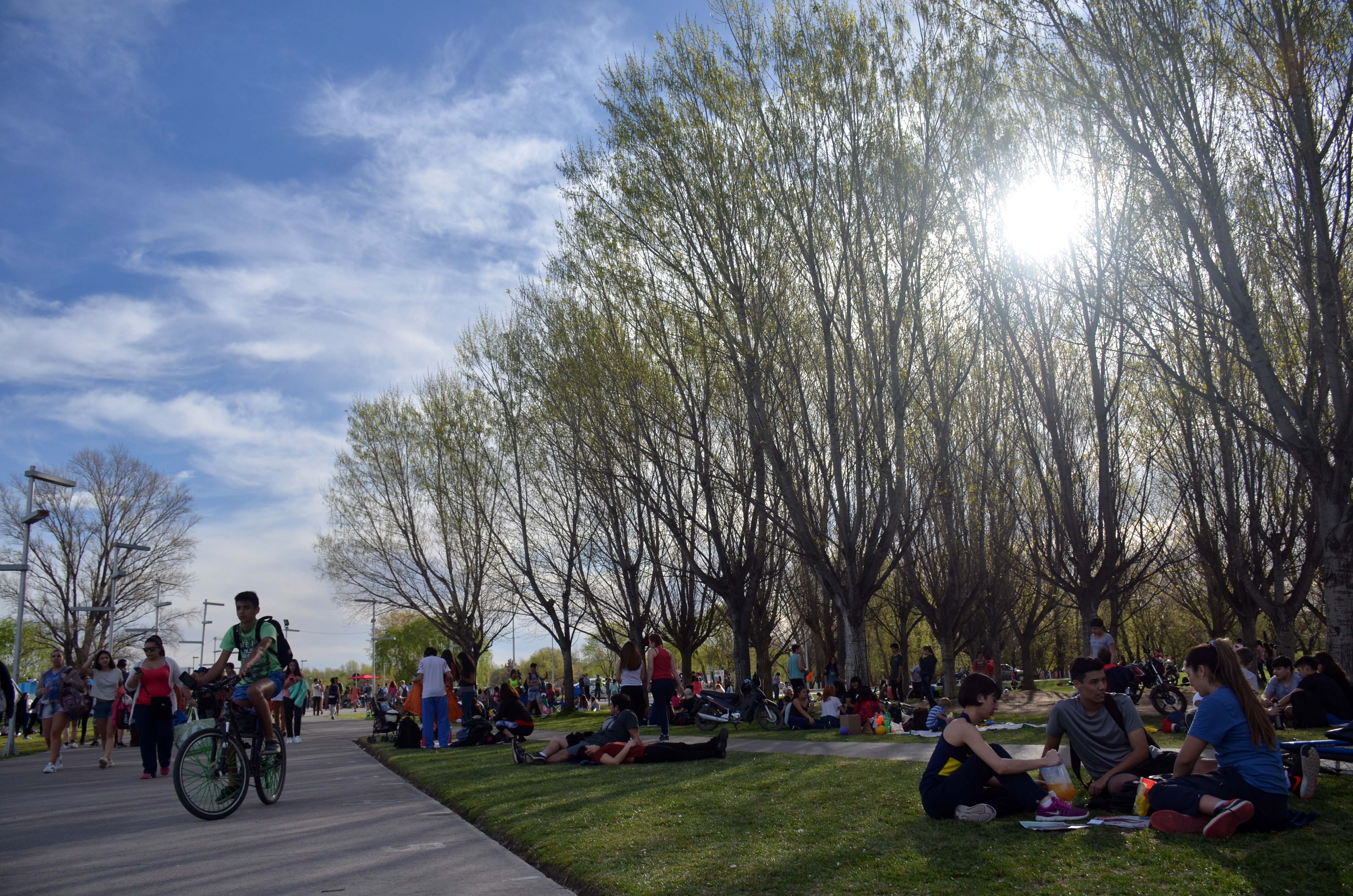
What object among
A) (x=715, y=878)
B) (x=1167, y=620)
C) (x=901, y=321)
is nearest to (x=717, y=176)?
(x=901, y=321)

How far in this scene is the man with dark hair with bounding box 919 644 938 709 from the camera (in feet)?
82.0

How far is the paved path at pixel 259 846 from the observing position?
204 inches

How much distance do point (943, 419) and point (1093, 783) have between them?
1121cm

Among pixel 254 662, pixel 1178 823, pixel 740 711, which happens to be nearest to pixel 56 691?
pixel 254 662

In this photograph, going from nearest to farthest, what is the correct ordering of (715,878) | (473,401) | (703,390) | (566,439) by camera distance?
(715,878) < (703,390) < (566,439) < (473,401)

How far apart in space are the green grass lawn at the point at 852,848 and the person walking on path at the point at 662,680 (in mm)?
7318

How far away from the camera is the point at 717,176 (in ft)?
57.2

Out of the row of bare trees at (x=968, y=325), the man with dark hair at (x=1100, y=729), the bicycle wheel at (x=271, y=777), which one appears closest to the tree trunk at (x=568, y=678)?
the row of bare trees at (x=968, y=325)

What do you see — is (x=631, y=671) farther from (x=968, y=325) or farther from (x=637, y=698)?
(x=968, y=325)

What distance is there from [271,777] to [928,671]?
20.1m

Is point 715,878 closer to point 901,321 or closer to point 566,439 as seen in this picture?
point 901,321

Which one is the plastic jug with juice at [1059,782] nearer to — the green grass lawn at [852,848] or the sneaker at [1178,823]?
the green grass lawn at [852,848]

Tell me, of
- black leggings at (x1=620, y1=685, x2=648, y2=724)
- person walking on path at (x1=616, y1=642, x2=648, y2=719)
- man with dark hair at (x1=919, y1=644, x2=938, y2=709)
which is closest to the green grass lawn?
black leggings at (x1=620, y1=685, x2=648, y2=724)

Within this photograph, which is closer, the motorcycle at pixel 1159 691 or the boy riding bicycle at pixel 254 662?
the boy riding bicycle at pixel 254 662
